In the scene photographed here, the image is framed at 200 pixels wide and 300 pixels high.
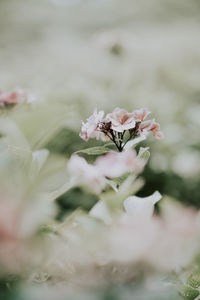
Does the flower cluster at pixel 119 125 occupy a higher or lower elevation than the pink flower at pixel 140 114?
lower

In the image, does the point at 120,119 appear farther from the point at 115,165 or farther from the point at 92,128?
the point at 115,165

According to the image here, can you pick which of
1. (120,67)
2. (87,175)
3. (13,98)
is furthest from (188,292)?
(120,67)

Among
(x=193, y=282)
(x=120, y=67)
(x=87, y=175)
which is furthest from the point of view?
(x=120, y=67)

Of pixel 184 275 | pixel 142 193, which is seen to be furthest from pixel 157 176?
pixel 184 275

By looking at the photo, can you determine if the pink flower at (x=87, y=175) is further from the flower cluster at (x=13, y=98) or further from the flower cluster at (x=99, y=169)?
the flower cluster at (x=13, y=98)

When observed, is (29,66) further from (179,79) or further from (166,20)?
(166,20)

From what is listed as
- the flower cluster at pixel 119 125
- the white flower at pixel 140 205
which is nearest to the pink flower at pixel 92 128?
the flower cluster at pixel 119 125
